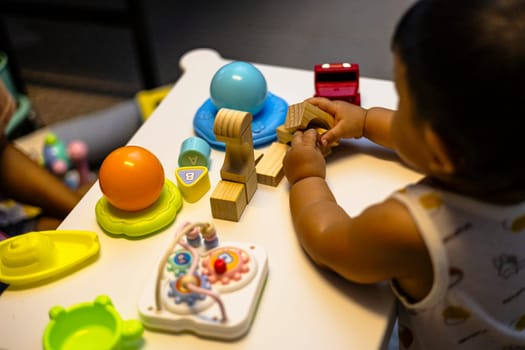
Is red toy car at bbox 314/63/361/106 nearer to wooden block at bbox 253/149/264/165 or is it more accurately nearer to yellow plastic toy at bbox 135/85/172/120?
wooden block at bbox 253/149/264/165

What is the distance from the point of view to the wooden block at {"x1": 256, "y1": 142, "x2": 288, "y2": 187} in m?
0.69

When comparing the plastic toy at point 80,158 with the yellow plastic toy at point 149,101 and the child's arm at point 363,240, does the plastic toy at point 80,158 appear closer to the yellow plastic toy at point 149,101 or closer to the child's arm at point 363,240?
the yellow plastic toy at point 149,101

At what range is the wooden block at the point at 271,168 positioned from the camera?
2.25ft

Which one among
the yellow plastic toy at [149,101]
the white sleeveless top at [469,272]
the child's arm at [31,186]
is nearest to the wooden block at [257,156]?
the white sleeveless top at [469,272]

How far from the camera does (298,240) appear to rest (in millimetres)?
622

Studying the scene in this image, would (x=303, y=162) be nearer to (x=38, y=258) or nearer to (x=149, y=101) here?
(x=38, y=258)

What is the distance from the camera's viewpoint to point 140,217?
644mm

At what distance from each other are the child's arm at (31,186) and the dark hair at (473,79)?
632 mm

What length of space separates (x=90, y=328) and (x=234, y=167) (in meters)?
0.22

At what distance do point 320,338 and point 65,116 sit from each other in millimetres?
1318

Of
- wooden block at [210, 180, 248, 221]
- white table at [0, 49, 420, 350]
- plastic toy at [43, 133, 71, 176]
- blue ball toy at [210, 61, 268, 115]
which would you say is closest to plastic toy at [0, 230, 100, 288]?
white table at [0, 49, 420, 350]

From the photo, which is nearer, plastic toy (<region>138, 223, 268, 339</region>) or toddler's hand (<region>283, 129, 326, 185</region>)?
plastic toy (<region>138, 223, 268, 339</region>)

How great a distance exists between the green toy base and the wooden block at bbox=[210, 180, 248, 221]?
0.05 metres

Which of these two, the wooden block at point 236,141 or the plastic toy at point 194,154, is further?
the plastic toy at point 194,154
